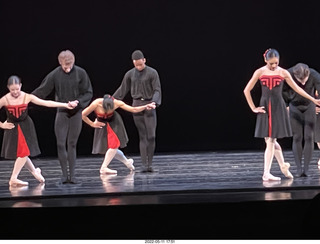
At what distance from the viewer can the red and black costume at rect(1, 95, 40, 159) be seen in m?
8.50

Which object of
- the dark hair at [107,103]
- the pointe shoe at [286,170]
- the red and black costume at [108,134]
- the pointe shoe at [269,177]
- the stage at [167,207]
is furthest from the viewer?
the red and black costume at [108,134]

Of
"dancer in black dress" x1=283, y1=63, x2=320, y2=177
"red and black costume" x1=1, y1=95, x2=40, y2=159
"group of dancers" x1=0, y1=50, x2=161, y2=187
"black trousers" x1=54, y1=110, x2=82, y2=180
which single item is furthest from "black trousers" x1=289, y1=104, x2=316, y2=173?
"red and black costume" x1=1, y1=95, x2=40, y2=159

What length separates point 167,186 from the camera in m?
8.24

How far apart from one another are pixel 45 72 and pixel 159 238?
16.8ft

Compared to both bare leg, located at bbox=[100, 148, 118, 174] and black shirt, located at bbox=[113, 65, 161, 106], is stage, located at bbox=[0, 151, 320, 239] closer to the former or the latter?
bare leg, located at bbox=[100, 148, 118, 174]

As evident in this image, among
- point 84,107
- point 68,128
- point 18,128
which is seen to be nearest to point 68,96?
point 84,107

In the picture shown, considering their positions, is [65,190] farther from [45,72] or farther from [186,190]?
[45,72]

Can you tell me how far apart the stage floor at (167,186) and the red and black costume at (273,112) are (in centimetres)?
54

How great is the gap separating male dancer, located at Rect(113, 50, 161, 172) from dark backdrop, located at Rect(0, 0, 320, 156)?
183 cm

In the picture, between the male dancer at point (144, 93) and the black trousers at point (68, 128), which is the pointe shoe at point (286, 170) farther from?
the black trousers at point (68, 128)

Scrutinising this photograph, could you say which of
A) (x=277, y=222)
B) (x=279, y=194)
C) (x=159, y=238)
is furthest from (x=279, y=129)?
(x=159, y=238)

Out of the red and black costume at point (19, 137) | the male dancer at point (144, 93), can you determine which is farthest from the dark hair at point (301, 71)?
the red and black costume at point (19, 137)

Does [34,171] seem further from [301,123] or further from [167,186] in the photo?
[301,123]

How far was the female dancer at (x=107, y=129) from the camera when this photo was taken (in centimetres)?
955
